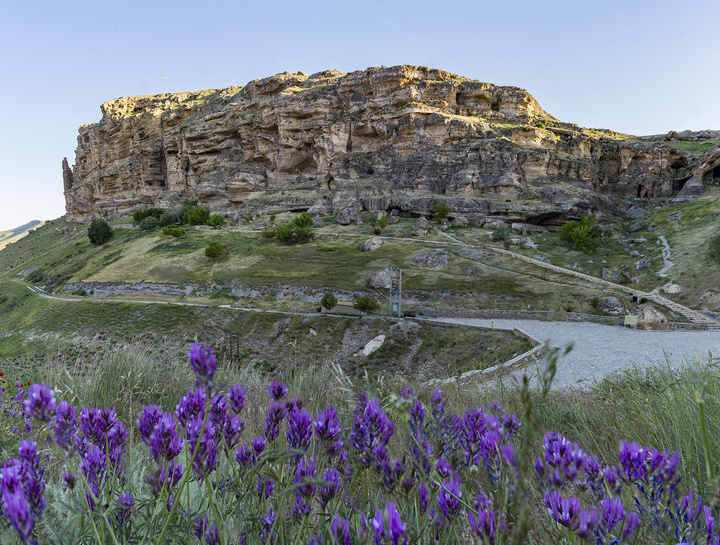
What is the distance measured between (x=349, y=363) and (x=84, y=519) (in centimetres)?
2043

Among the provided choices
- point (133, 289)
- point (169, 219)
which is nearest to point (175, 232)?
point (169, 219)

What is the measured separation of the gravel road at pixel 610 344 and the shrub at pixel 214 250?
29.5m

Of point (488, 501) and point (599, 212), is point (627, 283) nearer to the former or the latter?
point (599, 212)

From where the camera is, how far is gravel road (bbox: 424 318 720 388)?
12.6 metres

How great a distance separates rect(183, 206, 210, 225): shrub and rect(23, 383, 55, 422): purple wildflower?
6347 cm

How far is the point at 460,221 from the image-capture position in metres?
49.0

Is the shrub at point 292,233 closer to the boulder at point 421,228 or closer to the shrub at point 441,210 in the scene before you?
the boulder at point 421,228

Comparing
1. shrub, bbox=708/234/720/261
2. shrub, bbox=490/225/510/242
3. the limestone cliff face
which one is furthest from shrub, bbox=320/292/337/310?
shrub, bbox=708/234/720/261

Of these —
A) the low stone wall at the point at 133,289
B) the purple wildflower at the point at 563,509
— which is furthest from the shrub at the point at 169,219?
the purple wildflower at the point at 563,509

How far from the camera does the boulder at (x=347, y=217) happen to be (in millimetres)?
51062

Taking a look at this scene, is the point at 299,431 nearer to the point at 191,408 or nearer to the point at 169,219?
the point at 191,408

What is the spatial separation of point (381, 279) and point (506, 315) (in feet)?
38.4

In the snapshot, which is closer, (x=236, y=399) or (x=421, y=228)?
(x=236, y=399)

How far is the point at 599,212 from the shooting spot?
49219mm
